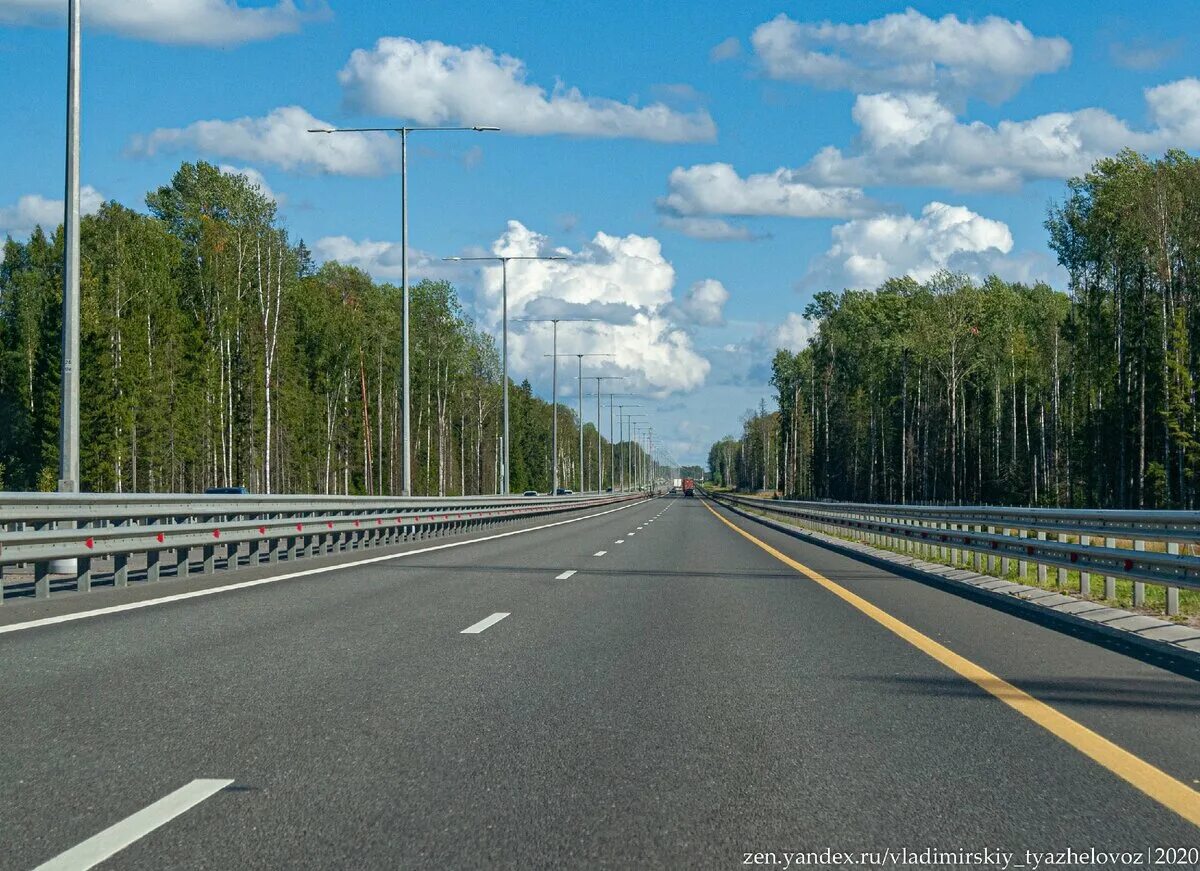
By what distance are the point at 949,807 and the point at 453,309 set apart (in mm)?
108114

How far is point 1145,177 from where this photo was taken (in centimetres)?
6519

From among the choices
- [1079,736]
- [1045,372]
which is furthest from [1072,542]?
[1045,372]

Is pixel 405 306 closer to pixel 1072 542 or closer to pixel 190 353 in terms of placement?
pixel 1072 542

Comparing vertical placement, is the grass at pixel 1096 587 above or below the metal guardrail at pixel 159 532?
below

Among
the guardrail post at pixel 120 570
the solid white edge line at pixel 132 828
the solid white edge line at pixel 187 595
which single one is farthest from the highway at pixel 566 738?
the guardrail post at pixel 120 570

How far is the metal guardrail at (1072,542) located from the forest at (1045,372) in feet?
138

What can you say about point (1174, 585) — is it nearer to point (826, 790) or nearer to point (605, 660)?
point (605, 660)

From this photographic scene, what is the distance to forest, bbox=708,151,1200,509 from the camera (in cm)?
6312

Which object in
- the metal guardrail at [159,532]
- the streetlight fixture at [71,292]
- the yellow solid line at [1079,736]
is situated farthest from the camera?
the streetlight fixture at [71,292]

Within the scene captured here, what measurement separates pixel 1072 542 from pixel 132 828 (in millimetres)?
12650

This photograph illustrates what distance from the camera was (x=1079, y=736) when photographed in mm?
6961

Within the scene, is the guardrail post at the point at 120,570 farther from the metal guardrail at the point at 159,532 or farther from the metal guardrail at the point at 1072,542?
the metal guardrail at the point at 1072,542

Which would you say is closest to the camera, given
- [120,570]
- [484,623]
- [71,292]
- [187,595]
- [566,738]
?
[566,738]

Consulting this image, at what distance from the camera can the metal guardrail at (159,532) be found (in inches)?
518
